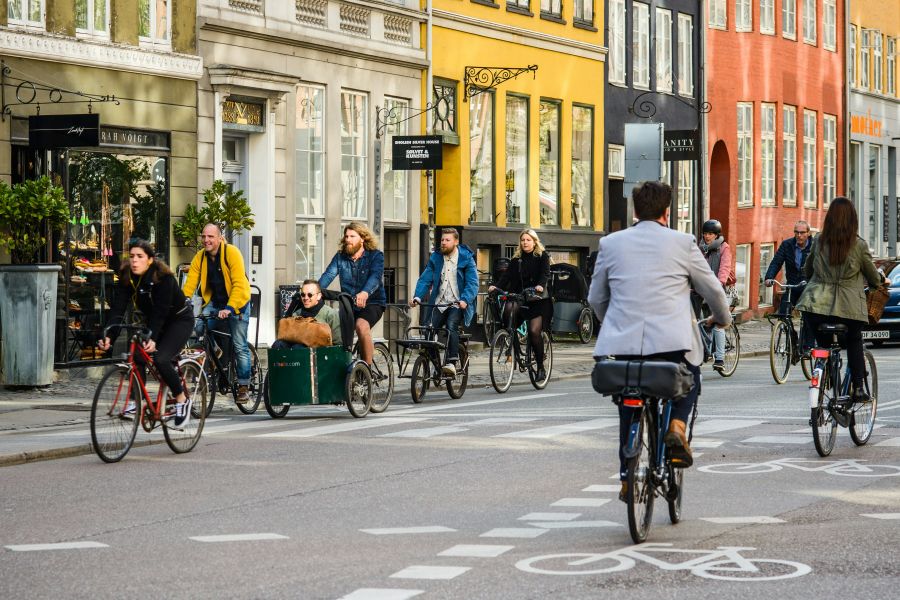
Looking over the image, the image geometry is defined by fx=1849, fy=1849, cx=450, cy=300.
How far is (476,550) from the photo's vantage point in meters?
8.94

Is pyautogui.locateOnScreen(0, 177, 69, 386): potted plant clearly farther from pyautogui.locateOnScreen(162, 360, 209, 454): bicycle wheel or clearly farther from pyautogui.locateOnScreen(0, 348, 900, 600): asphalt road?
pyautogui.locateOnScreen(162, 360, 209, 454): bicycle wheel

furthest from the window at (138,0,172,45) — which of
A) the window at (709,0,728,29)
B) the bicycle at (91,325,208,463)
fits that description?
the window at (709,0,728,29)

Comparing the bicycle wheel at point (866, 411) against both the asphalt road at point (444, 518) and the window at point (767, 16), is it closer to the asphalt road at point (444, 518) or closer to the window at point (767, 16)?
the asphalt road at point (444, 518)

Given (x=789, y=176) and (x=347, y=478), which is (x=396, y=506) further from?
(x=789, y=176)

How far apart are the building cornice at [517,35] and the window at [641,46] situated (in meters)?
2.38

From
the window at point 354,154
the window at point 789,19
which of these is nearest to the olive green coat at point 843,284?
the window at point 354,154

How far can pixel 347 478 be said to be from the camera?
12.2 metres

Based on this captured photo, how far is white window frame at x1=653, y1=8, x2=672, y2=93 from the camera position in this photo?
4184 centimetres

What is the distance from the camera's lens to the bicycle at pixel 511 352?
68.1 feet

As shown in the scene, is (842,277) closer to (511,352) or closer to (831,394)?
(831,394)

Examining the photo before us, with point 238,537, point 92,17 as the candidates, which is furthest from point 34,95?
point 238,537

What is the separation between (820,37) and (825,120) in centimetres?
234

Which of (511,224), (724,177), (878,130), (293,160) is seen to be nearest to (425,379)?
(293,160)

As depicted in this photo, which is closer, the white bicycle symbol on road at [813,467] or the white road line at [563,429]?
the white bicycle symbol on road at [813,467]
